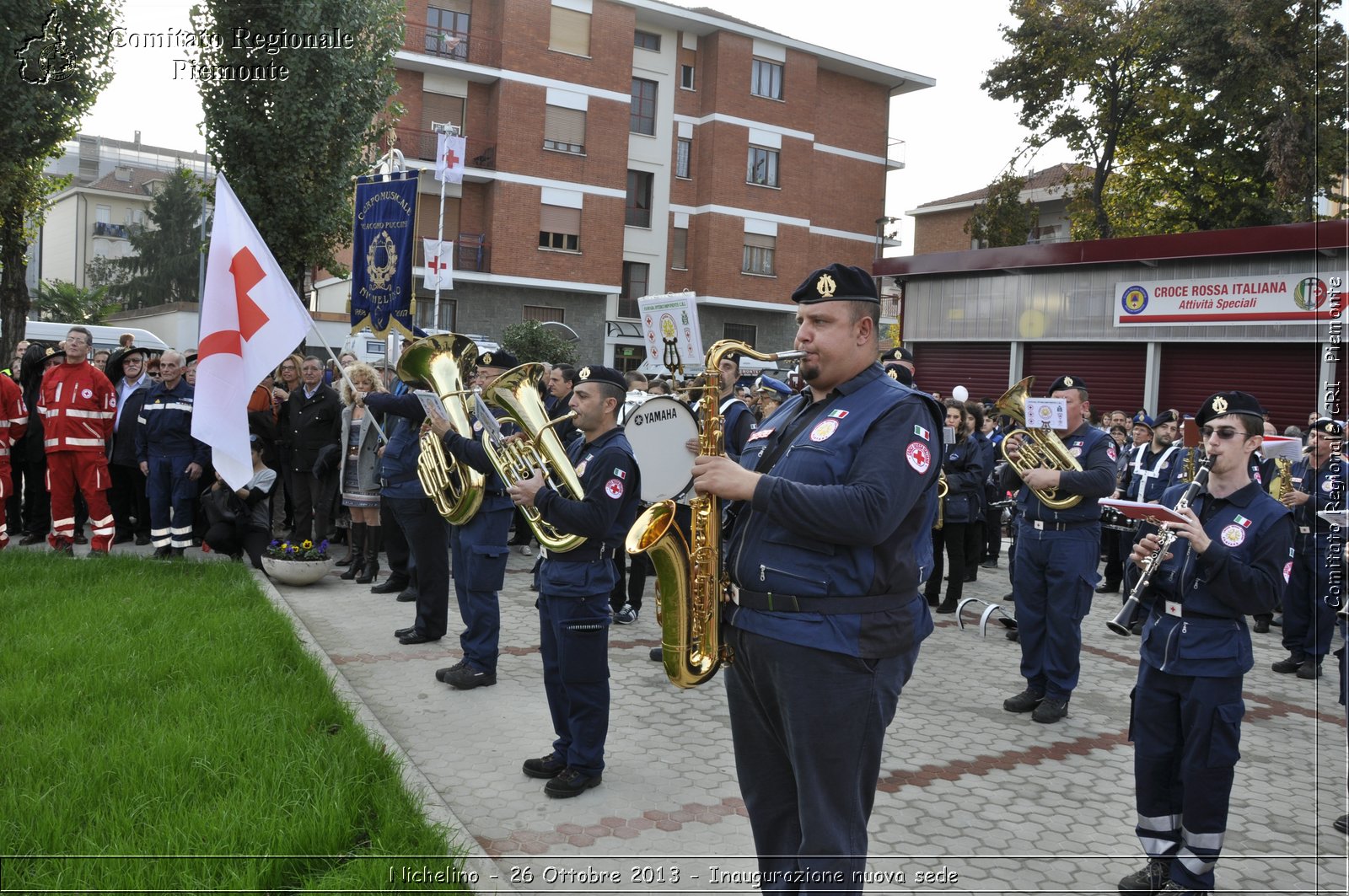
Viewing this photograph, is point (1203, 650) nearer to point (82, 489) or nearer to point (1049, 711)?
point (1049, 711)

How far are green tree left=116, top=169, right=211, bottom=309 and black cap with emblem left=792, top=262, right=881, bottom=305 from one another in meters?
59.6

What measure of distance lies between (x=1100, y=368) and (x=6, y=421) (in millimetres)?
20224

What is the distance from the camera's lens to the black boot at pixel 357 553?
10.3 m

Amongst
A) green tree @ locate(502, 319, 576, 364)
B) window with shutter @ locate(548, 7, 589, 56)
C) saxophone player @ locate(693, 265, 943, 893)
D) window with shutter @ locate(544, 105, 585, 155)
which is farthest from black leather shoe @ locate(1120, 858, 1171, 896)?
window with shutter @ locate(548, 7, 589, 56)

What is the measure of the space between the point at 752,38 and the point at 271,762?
38571 mm

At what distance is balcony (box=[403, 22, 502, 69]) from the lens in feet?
107

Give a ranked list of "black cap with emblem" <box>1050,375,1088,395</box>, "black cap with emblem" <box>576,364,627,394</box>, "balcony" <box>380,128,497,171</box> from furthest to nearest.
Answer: "balcony" <box>380,128,497,171</box>
"black cap with emblem" <box>1050,375,1088,395</box>
"black cap with emblem" <box>576,364,627,394</box>

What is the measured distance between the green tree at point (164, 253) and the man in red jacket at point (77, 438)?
5058 centimetres

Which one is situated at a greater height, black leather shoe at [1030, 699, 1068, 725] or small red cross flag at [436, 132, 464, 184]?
small red cross flag at [436, 132, 464, 184]

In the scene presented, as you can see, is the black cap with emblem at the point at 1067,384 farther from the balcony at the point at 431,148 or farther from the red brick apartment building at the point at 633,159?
the balcony at the point at 431,148

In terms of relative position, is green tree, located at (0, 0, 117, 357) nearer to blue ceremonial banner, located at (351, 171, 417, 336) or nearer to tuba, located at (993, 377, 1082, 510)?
blue ceremonial banner, located at (351, 171, 417, 336)

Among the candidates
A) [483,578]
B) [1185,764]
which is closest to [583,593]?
[483,578]

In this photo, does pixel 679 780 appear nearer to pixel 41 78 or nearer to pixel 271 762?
pixel 271 762

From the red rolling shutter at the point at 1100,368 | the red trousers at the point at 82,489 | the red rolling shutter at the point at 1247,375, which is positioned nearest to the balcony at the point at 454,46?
the red rolling shutter at the point at 1100,368
